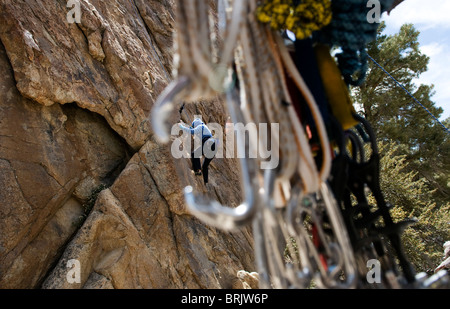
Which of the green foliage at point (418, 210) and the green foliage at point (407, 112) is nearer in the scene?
the green foliage at point (418, 210)

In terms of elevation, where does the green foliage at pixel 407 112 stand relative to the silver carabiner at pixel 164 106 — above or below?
above

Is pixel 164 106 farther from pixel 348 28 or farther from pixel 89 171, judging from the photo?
pixel 89 171

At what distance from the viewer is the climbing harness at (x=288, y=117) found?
1777mm

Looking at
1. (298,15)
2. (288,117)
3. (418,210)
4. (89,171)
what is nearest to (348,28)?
(298,15)

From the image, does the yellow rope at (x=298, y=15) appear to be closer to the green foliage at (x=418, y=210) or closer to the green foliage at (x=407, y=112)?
the green foliage at (x=418, y=210)

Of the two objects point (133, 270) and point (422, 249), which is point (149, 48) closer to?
point (133, 270)

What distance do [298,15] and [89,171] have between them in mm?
5800

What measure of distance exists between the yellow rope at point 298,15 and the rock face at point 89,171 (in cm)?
525

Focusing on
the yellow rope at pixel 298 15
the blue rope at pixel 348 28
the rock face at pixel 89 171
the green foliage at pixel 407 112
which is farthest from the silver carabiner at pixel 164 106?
the green foliage at pixel 407 112

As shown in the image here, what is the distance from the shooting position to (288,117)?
82.4 inches

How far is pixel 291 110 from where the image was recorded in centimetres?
209

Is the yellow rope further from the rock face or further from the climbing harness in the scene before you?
the rock face
